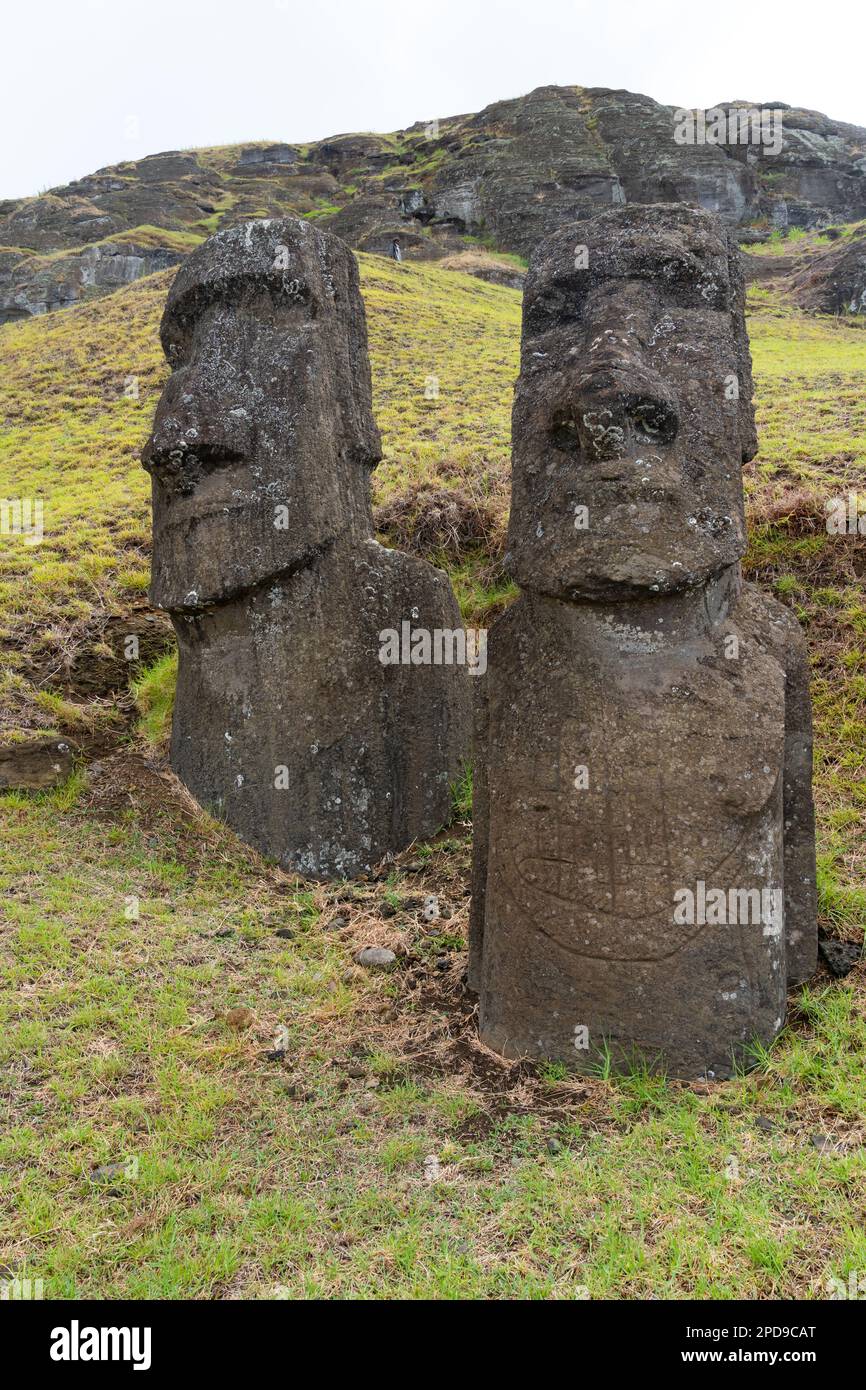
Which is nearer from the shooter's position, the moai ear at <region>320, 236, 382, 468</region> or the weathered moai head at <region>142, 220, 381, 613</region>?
the weathered moai head at <region>142, 220, 381, 613</region>

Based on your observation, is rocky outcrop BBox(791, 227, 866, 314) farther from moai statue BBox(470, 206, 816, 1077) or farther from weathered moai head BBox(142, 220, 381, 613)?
moai statue BBox(470, 206, 816, 1077)

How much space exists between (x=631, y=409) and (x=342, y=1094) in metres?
2.48

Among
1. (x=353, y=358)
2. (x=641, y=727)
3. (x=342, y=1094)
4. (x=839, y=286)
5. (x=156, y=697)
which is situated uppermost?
(x=839, y=286)

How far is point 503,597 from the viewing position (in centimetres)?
837

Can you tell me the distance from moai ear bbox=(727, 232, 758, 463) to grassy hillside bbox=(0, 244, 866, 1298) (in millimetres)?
1880

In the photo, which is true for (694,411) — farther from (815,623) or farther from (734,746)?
(815,623)

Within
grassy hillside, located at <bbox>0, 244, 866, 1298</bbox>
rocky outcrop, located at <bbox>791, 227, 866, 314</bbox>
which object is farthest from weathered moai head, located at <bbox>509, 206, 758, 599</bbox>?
rocky outcrop, located at <bbox>791, 227, 866, 314</bbox>

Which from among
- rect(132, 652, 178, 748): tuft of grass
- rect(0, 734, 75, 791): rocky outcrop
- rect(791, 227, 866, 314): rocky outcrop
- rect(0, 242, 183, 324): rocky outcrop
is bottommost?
rect(0, 734, 75, 791): rocky outcrop

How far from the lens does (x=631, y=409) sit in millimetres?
3529

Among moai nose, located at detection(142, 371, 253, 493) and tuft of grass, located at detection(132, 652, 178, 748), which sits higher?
moai nose, located at detection(142, 371, 253, 493)

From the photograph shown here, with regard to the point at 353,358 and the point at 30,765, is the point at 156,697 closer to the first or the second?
the point at 30,765

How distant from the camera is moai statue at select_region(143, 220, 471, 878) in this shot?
561 cm

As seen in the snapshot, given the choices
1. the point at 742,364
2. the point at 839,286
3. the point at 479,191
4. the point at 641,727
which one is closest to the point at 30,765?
the point at 641,727

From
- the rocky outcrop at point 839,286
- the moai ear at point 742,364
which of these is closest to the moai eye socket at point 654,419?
the moai ear at point 742,364
